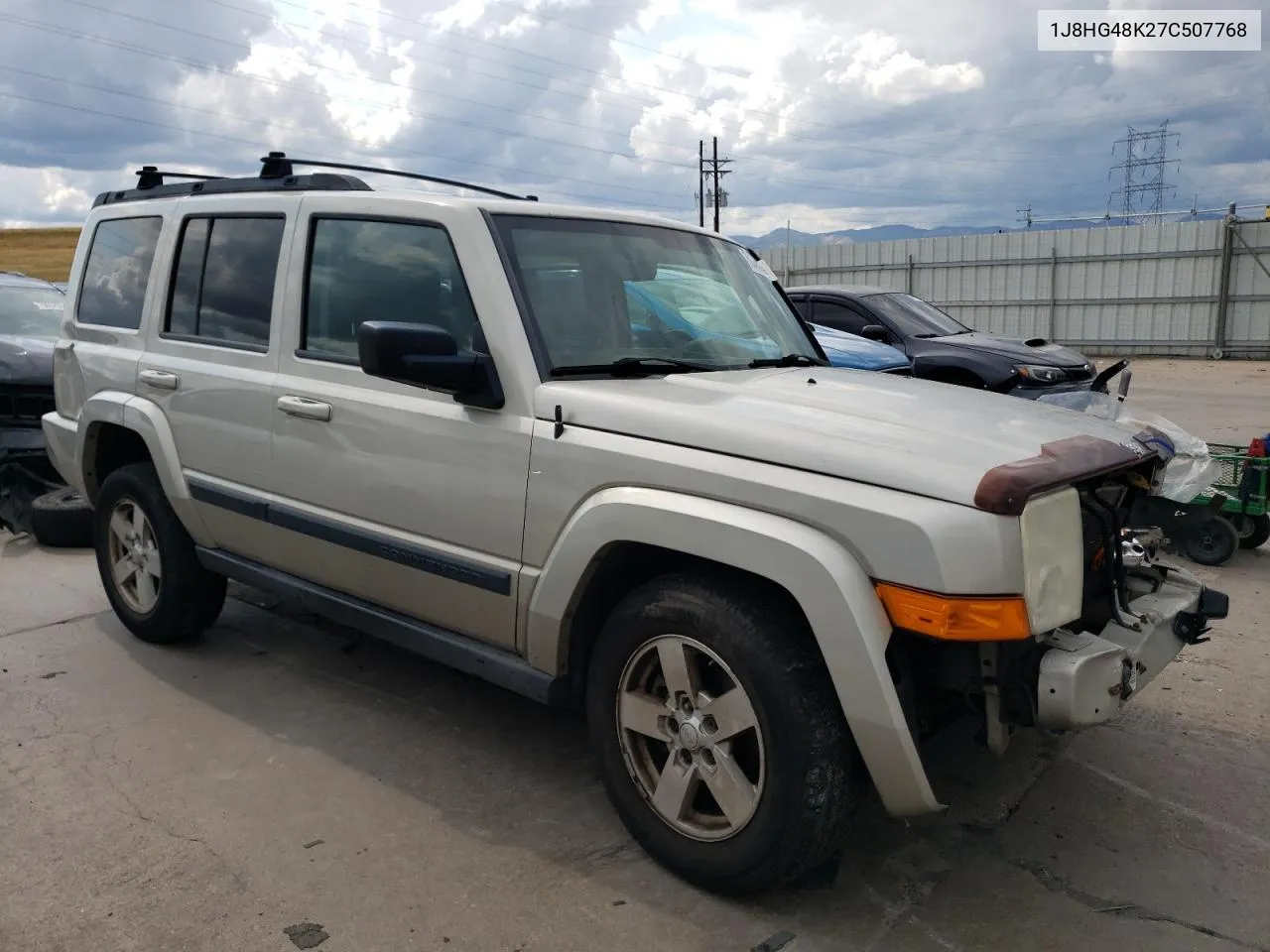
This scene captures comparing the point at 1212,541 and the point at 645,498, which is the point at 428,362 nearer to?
the point at 645,498

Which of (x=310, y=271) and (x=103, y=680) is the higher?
(x=310, y=271)

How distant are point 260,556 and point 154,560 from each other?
88 cm

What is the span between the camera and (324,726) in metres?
3.96

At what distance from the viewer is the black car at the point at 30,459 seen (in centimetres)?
671

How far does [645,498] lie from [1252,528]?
5.26 meters

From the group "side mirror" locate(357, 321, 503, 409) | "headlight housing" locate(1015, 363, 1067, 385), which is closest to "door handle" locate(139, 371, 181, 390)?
"side mirror" locate(357, 321, 503, 409)

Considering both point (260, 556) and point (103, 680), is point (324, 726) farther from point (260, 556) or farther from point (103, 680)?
A: point (103, 680)

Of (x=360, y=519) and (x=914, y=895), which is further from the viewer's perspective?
(x=360, y=519)

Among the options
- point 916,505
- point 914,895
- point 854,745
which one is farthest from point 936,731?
point 916,505

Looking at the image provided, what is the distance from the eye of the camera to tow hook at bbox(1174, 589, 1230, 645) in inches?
120

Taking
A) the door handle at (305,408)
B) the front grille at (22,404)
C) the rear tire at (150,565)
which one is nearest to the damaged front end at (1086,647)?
the door handle at (305,408)

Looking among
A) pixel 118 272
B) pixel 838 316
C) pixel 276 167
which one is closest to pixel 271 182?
pixel 276 167

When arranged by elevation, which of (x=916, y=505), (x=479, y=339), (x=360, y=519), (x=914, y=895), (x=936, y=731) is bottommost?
(x=914, y=895)

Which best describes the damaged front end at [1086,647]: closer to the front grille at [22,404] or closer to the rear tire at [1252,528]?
the rear tire at [1252,528]
